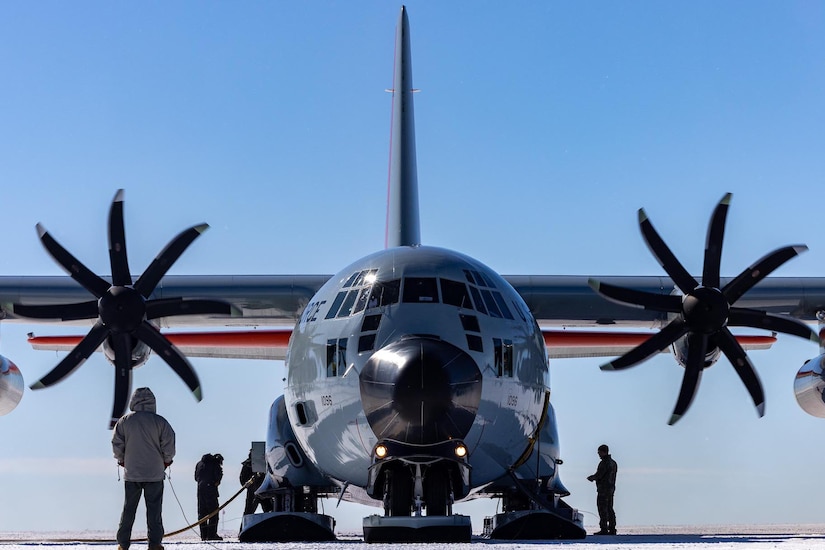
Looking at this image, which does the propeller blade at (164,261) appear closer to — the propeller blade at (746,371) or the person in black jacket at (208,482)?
the person in black jacket at (208,482)

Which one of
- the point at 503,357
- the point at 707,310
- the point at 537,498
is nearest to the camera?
the point at 503,357

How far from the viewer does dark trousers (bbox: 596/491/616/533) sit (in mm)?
18969

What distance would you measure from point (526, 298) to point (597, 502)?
3.84 metres

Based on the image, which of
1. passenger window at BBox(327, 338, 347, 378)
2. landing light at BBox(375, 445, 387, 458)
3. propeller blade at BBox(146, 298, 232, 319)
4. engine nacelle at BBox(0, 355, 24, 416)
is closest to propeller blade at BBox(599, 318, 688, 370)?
passenger window at BBox(327, 338, 347, 378)

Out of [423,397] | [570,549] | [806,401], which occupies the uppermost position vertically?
[806,401]

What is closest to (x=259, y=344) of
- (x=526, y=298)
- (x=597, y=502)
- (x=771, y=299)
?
(x=526, y=298)

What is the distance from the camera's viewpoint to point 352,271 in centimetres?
1364

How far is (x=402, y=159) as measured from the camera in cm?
2050

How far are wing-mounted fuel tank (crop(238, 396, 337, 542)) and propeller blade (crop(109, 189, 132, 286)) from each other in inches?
125

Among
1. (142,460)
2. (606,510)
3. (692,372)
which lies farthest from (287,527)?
(606,510)

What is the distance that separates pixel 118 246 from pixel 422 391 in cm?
737

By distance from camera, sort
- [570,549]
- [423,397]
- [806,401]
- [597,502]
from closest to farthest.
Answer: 1. [570,549]
2. [423,397]
3. [806,401]
4. [597,502]

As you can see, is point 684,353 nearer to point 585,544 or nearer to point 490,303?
point 490,303

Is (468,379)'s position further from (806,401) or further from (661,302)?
(806,401)
